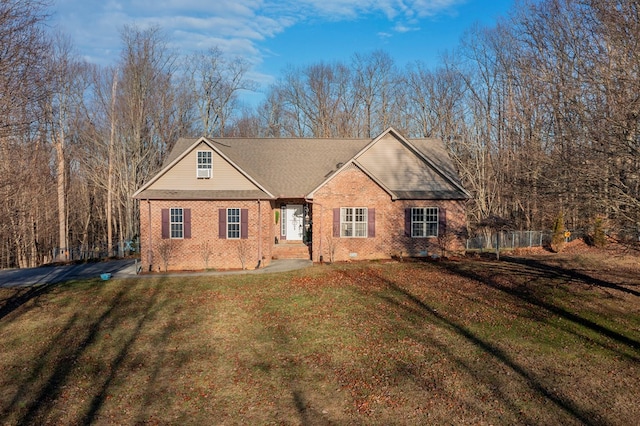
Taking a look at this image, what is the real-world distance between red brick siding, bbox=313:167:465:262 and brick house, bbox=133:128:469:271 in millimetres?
47

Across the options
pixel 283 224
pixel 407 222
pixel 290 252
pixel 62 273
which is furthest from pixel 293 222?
pixel 62 273

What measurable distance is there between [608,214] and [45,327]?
15211mm

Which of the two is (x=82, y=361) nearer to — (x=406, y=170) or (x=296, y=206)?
(x=296, y=206)

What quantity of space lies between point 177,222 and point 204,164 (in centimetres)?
286

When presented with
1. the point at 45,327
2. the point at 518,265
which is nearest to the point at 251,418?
the point at 45,327

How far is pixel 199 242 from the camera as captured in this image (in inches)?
750

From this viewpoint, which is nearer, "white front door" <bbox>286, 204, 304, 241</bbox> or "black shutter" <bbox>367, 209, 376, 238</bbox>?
"black shutter" <bbox>367, 209, 376, 238</bbox>

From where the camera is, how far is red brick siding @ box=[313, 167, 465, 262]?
66.1 ft

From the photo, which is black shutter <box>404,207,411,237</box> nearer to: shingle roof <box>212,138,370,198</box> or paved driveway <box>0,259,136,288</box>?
shingle roof <box>212,138,370,198</box>

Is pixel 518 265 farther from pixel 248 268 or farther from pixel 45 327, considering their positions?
pixel 45 327

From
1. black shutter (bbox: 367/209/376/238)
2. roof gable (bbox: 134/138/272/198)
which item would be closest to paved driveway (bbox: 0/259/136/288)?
roof gable (bbox: 134/138/272/198)

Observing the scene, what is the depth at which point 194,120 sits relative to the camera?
132ft

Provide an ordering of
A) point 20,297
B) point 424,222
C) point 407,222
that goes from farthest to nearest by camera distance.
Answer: point 424,222 < point 407,222 < point 20,297

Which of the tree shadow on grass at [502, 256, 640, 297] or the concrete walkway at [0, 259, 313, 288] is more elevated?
the tree shadow on grass at [502, 256, 640, 297]
